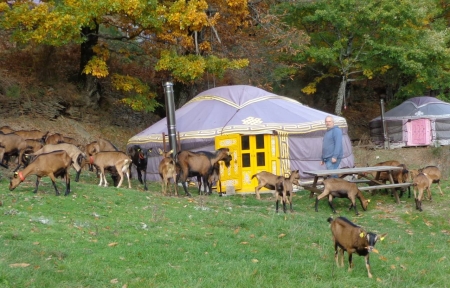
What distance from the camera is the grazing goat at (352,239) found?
870cm

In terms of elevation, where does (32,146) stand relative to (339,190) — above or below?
above

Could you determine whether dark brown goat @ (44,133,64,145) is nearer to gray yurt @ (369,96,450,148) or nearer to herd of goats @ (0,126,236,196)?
herd of goats @ (0,126,236,196)

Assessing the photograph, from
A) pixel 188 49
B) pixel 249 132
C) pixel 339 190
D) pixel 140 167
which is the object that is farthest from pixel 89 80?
pixel 339 190

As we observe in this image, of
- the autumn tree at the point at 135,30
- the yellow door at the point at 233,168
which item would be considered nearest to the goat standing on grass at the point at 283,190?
the yellow door at the point at 233,168

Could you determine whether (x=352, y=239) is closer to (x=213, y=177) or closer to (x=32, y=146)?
(x=213, y=177)

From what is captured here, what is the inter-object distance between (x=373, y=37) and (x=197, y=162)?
16.2 m

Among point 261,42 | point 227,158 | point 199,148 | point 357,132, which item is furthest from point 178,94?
point 357,132

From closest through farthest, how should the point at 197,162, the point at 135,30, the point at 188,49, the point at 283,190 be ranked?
the point at 283,190, the point at 197,162, the point at 135,30, the point at 188,49

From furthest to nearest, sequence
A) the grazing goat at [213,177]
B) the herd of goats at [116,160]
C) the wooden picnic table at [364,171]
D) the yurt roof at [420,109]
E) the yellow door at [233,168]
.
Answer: the yurt roof at [420,109] → the yellow door at [233,168] → the grazing goat at [213,177] → the herd of goats at [116,160] → the wooden picnic table at [364,171]

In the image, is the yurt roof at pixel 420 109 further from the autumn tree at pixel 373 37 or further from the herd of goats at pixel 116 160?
the herd of goats at pixel 116 160

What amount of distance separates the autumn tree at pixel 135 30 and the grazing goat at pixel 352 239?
13176mm

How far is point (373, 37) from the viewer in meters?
30.8

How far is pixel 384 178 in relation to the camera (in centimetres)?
1827

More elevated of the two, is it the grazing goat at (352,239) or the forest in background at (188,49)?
the forest in background at (188,49)
